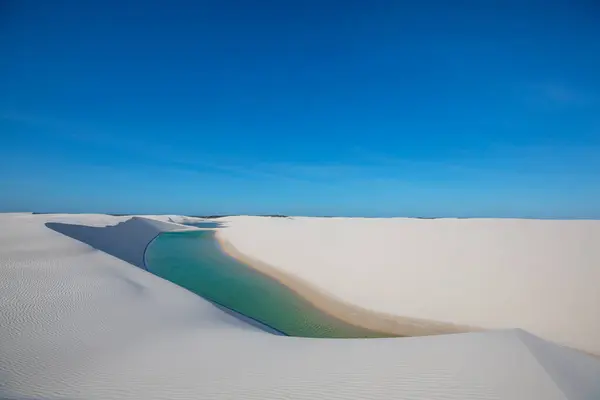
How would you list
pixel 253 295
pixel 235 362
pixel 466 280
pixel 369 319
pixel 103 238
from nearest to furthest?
pixel 235 362 → pixel 369 319 → pixel 466 280 → pixel 253 295 → pixel 103 238

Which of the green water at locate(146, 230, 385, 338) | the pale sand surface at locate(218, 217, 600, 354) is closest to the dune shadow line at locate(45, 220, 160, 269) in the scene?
the green water at locate(146, 230, 385, 338)

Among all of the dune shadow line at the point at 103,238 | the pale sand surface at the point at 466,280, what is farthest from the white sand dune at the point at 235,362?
the dune shadow line at the point at 103,238

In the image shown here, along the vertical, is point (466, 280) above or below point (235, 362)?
above

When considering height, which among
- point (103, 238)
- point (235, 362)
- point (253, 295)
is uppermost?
point (103, 238)

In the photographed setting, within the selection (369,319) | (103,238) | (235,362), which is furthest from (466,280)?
(103,238)

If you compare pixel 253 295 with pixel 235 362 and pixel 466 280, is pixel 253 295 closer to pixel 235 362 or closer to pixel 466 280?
pixel 235 362

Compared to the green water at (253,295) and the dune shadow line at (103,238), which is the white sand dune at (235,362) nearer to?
the green water at (253,295)

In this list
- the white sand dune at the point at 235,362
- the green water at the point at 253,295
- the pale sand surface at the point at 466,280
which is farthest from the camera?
the green water at the point at 253,295
